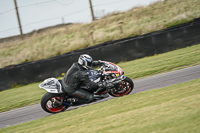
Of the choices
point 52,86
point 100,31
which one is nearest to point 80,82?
point 52,86

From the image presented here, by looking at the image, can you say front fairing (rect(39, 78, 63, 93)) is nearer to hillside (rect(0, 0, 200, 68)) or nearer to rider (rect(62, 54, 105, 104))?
rider (rect(62, 54, 105, 104))

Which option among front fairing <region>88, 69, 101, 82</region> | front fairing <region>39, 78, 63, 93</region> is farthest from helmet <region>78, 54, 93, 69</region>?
front fairing <region>39, 78, 63, 93</region>

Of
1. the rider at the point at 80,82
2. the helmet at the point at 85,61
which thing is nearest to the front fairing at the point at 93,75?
the rider at the point at 80,82

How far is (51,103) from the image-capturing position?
22.6ft

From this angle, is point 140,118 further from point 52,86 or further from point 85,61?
point 52,86

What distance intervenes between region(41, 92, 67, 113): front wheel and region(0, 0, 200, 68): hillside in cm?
1015

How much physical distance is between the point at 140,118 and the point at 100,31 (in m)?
15.1

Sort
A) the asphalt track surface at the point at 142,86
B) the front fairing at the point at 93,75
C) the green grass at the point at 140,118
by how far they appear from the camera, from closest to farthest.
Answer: the green grass at the point at 140,118
the front fairing at the point at 93,75
the asphalt track surface at the point at 142,86

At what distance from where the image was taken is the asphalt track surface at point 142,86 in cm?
716

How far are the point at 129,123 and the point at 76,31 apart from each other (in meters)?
17.1

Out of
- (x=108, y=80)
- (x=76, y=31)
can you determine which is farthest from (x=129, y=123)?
(x=76, y=31)

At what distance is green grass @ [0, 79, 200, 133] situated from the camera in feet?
12.2

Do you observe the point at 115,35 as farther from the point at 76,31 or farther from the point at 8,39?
the point at 8,39

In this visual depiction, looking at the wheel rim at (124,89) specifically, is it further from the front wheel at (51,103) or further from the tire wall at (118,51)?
the tire wall at (118,51)
